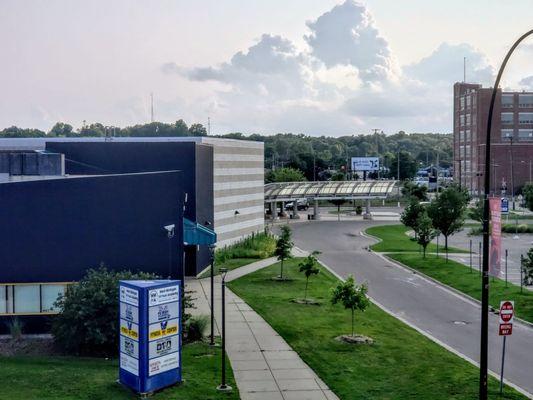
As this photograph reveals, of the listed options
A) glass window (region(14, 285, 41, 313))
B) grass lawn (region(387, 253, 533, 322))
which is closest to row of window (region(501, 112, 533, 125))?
grass lawn (region(387, 253, 533, 322))

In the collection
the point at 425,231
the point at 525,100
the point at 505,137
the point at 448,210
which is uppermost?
the point at 525,100

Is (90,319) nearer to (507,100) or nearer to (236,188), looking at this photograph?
(236,188)

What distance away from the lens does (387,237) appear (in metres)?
66.2

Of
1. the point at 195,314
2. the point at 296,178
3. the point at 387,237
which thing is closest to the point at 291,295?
the point at 195,314

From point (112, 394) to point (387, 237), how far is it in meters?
50.1

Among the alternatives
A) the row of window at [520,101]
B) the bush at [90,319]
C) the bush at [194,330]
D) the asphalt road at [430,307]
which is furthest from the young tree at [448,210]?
the row of window at [520,101]

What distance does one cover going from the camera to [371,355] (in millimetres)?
23344

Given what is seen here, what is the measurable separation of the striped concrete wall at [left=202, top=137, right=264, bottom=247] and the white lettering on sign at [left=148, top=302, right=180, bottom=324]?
28.2 m

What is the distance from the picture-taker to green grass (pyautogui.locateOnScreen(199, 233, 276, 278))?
152 ft

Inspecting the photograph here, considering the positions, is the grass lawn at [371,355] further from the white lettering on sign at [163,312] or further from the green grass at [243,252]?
the green grass at [243,252]

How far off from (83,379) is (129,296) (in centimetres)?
260

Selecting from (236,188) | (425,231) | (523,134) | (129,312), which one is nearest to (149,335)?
(129,312)

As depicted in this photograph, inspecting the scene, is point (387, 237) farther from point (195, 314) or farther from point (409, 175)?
point (409, 175)

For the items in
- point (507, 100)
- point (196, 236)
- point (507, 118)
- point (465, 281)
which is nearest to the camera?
point (196, 236)
